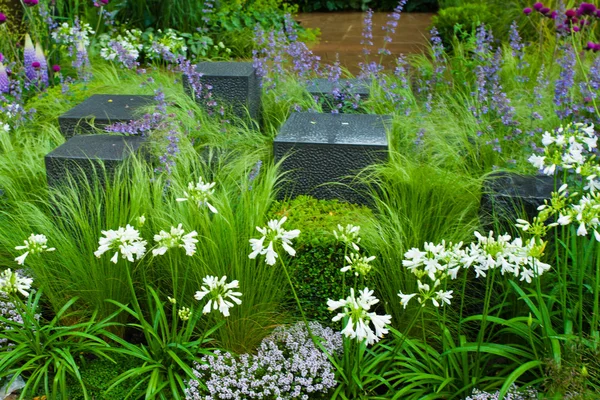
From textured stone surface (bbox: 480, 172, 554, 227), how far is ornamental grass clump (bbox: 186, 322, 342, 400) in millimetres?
926

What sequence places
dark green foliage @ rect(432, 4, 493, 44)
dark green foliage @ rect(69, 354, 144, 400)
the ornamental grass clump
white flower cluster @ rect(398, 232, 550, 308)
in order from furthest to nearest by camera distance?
dark green foliage @ rect(432, 4, 493, 44), dark green foliage @ rect(69, 354, 144, 400), the ornamental grass clump, white flower cluster @ rect(398, 232, 550, 308)

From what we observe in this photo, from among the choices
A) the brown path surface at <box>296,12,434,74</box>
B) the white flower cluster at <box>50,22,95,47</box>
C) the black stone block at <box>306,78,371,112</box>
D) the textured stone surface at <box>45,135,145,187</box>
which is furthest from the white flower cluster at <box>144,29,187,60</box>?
the textured stone surface at <box>45,135,145,187</box>

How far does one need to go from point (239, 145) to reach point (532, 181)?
1654 mm

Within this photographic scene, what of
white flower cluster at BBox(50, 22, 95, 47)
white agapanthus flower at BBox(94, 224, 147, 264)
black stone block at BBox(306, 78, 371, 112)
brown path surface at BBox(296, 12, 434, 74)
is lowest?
brown path surface at BBox(296, 12, 434, 74)

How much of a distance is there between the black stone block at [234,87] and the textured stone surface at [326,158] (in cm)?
90

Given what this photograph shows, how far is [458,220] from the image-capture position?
3119mm

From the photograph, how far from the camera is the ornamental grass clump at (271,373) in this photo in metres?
2.59

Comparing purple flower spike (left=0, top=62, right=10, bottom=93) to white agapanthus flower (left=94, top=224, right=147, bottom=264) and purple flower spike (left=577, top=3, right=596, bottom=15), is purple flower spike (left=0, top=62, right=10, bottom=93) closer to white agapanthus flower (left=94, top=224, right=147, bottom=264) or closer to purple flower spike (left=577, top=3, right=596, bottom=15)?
white agapanthus flower (left=94, top=224, right=147, bottom=264)

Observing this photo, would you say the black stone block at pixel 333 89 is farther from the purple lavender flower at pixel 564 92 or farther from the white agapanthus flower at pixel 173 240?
the white agapanthus flower at pixel 173 240

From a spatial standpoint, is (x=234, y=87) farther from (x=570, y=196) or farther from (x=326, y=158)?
(x=570, y=196)

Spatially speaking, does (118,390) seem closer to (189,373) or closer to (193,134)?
(189,373)

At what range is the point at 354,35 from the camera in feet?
29.8

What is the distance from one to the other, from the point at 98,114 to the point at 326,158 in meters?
1.60

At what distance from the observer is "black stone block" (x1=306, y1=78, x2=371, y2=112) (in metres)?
4.55
